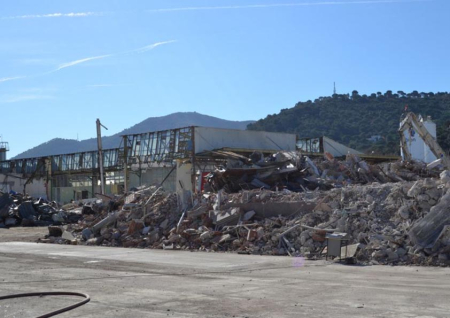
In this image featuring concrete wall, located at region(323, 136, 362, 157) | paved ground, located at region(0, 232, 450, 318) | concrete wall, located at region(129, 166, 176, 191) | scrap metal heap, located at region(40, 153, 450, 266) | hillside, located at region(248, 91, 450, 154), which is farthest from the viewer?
hillside, located at region(248, 91, 450, 154)

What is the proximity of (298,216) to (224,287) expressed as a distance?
27.7 ft

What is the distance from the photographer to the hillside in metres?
121

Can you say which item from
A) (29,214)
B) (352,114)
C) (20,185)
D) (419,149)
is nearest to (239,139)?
(419,149)

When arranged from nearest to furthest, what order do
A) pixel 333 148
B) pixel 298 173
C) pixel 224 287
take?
1. pixel 224 287
2. pixel 298 173
3. pixel 333 148

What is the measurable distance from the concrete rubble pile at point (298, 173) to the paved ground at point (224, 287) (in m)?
8.79

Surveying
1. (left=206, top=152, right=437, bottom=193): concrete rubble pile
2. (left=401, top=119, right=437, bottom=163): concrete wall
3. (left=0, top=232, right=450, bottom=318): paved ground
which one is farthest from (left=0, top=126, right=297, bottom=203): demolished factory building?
(left=0, top=232, right=450, bottom=318): paved ground

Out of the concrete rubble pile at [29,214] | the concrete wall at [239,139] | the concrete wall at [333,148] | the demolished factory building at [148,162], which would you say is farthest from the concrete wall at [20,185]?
the concrete wall at [333,148]

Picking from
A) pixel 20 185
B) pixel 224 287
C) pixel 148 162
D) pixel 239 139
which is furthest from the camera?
pixel 20 185

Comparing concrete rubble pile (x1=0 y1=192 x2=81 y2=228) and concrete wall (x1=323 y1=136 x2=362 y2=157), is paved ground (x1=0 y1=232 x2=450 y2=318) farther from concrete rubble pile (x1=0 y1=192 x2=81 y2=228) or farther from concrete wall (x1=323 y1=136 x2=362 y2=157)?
concrete wall (x1=323 y1=136 x2=362 y2=157)

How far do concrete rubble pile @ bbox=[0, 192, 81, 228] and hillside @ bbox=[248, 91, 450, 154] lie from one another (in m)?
83.2

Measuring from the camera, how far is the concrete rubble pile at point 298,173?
25.9 meters

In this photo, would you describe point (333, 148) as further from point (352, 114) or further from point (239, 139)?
point (352, 114)

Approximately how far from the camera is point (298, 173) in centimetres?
2645

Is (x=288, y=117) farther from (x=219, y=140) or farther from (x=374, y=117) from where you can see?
(x=219, y=140)
